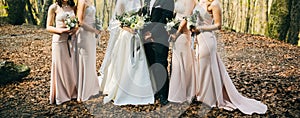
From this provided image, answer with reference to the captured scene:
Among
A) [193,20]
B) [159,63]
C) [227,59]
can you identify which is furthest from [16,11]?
[193,20]

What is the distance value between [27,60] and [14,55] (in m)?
0.75

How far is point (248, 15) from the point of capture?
10.8 meters

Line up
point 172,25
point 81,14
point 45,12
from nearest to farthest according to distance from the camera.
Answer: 1. point 172,25
2. point 81,14
3. point 45,12

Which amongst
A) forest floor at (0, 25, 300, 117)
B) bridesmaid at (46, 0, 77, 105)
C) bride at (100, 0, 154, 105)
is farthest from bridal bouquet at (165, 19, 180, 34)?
bridesmaid at (46, 0, 77, 105)

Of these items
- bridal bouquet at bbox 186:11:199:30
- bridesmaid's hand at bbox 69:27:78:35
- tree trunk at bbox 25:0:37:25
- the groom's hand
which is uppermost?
tree trunk at bbox 25:0:37:25

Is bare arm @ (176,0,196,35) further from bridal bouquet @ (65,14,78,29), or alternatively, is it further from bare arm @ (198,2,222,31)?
bridal bouquet @ (65,14,78,29)

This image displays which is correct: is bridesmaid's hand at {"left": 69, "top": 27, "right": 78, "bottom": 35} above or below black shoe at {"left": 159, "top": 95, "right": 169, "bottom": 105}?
above

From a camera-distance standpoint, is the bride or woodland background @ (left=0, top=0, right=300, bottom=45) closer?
the bride

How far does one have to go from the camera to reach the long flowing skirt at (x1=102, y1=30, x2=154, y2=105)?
488 cm

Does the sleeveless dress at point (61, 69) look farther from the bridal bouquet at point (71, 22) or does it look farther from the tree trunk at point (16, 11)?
the tree trunk at point (16, 11)

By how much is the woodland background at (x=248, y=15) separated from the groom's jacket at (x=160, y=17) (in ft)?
18.0

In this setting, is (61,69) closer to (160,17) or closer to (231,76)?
(160,17)

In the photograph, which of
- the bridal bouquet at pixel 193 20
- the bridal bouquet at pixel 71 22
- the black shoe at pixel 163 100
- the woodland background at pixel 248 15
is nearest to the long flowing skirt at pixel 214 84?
the bridal bouquet at pixel 193 20

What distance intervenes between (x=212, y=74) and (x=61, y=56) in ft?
6.92
